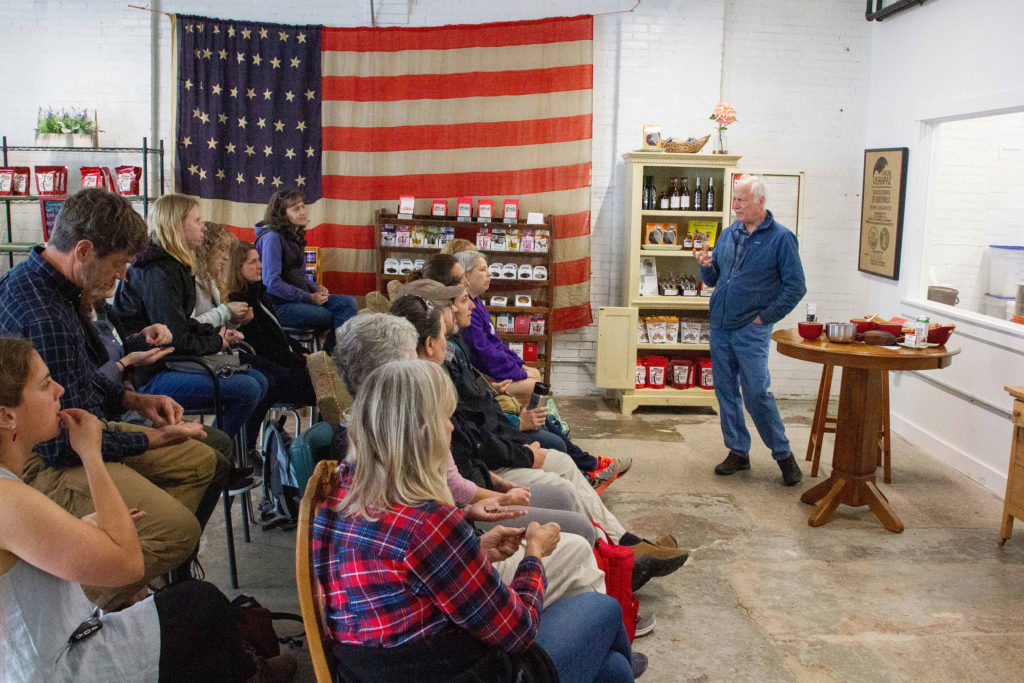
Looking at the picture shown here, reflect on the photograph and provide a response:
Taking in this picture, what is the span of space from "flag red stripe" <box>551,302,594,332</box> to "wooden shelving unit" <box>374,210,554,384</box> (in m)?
0.21

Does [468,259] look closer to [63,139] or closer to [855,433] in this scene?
[855,433]

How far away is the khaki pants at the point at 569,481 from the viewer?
3.46 meters

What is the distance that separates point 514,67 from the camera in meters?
7.12

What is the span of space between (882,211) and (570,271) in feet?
8.21

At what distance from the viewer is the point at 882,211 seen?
Answer: 6.80 meters

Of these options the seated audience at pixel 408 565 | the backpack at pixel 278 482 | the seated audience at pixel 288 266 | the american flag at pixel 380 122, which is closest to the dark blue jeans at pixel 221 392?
the backpack at pixel 278 482

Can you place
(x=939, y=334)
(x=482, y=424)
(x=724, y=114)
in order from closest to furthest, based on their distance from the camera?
(x=482, y=424), (x=939, y=334), (x=724, y=114)

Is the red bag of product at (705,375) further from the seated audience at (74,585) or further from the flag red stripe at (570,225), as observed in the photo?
the seated audience at (74,585)

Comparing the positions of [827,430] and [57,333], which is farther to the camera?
[827,430]

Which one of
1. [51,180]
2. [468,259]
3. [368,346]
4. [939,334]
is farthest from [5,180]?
[939,334]

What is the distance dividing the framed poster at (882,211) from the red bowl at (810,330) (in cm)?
213

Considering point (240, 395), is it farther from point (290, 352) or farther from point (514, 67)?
point (514, 67)

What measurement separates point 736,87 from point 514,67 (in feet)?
6.06

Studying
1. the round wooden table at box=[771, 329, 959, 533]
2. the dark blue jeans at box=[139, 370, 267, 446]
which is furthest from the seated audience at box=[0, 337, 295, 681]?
the round wooden table at box=[771, 329, 959, 533]
